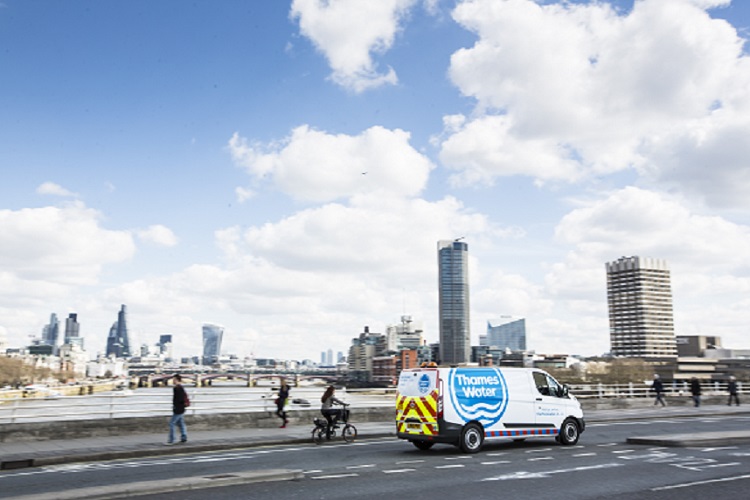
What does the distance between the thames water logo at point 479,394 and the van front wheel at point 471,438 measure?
0.76ft

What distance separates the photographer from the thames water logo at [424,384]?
695 inches

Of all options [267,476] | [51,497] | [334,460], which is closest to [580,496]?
[267,476]

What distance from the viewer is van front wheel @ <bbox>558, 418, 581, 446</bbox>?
1969 cm

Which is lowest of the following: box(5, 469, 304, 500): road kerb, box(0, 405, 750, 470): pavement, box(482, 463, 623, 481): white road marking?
box(0, 405, 750, 470): pavement

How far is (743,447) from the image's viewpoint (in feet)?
61.5

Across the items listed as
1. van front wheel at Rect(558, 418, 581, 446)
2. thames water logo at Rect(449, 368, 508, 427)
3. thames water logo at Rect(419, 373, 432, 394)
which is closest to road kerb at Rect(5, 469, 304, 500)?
thames water logo at Rect(419, 373, 432, 394)

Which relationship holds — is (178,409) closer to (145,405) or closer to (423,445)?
(423,445)

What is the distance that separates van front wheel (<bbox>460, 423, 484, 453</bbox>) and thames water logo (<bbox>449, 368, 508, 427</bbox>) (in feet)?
0.76

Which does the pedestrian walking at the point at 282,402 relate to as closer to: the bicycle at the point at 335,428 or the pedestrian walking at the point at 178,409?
the bicycle at the point at 335,428

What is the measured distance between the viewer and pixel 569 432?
781 inches

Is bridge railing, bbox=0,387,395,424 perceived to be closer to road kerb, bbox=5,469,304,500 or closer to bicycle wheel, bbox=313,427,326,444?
bicycle wheel, bbox=313,427,326,444

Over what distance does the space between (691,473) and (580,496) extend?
158 inches

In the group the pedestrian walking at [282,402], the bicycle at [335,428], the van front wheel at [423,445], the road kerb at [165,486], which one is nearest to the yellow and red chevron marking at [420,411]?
the van front wheel at [423,445]

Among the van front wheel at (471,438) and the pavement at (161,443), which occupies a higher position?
the van front wheel at (471,438)
